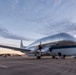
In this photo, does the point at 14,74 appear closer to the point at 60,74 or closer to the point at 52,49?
the point at 60,74

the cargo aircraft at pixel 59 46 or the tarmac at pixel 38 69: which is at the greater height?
the cargo aircraft at pixel 59 46

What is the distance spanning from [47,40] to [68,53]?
27.5ft

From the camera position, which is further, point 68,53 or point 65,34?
point 65,34

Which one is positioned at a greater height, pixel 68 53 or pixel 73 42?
pixel 73 42

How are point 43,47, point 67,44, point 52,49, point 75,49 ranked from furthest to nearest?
point 43,47
point 52,49
point 67,44
point 75,49

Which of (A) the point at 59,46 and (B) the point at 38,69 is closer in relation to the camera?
(B) the point at 38,69

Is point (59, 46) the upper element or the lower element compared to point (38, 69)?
upper

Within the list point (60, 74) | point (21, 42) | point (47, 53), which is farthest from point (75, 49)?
point (21, 42)

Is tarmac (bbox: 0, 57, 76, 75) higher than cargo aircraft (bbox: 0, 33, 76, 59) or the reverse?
the reverse

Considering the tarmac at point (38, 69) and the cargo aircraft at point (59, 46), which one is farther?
the cargo aircraft at point (59, 46)

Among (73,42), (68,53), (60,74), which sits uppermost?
(73,42)

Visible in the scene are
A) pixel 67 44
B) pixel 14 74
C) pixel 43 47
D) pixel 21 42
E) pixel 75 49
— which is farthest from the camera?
pixel 21 42

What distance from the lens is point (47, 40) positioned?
141ft

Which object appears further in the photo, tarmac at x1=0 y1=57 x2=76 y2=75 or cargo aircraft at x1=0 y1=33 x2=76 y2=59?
cargo aircraft at x1=0 y1=33 x2=76 y2=59
